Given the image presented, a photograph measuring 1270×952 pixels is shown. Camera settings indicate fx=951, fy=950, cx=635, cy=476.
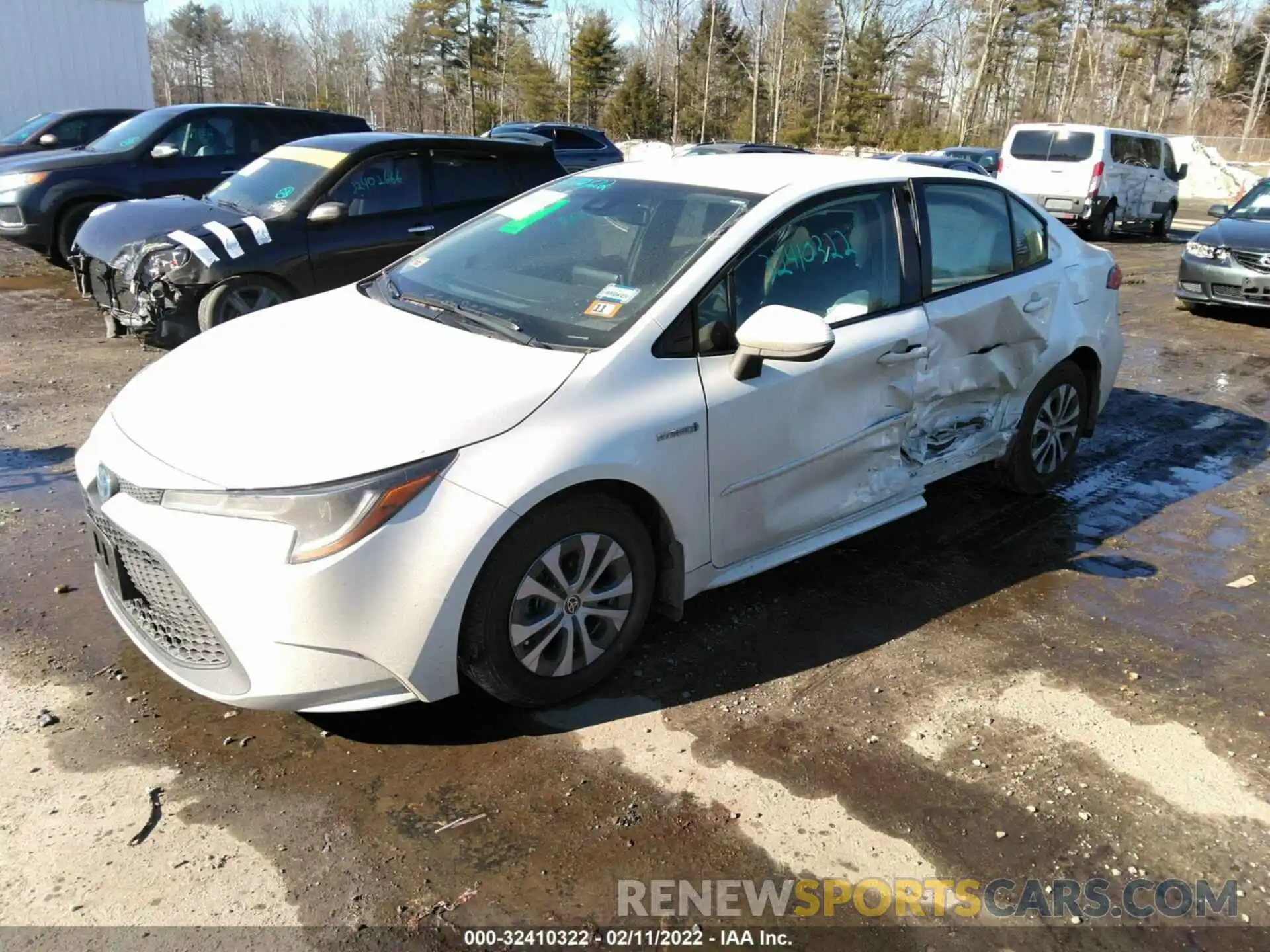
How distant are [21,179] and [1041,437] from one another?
33.1ft

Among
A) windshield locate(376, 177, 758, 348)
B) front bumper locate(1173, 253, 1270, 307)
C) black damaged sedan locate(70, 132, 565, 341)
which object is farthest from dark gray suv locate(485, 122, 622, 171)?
windshield locate(376, 177, 758, 348)

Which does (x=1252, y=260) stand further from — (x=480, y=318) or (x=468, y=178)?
(x=480, y=318)

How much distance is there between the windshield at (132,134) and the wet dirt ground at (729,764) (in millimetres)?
6843

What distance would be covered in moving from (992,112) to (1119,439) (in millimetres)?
63475

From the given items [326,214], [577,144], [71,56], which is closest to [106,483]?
[326,214]

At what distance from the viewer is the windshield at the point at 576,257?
3281mm

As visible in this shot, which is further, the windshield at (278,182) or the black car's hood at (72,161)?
the black car's hood at (72,161)

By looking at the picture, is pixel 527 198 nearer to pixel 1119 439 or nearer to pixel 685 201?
pixel 685 201

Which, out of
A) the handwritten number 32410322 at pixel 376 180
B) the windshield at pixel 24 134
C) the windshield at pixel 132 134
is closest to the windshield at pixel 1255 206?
the handwritten number 32410322 at pixel 376 180

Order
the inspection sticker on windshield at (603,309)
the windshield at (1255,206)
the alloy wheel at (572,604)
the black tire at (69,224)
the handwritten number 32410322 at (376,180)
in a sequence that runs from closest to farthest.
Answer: the alloy wheel at (572,604) → the inspection sticker on windshield at (603,309) → the handwritten number 32410322 at (376,180) → the black tire at (69,224) → the windshield at (1255,206)

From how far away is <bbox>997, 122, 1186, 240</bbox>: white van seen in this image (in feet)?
56.2

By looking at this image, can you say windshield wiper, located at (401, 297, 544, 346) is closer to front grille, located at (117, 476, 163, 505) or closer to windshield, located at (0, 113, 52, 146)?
front grille, located at (117, 476, 163, 505)

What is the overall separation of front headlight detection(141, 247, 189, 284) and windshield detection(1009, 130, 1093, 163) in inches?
624

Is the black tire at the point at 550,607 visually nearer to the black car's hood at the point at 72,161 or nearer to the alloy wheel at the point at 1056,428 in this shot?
the alloy wheel at the point at 1056,428
